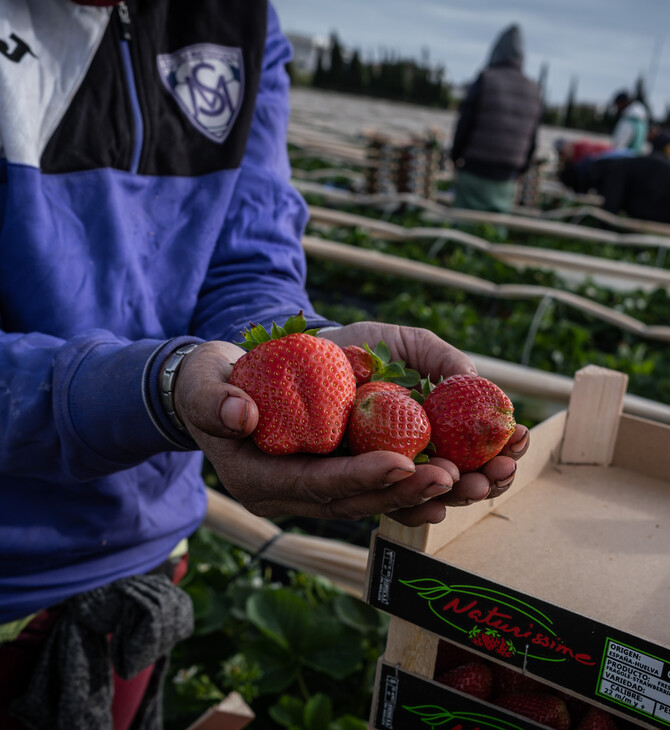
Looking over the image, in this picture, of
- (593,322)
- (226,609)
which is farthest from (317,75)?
(226,609)

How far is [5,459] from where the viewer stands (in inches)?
47.6

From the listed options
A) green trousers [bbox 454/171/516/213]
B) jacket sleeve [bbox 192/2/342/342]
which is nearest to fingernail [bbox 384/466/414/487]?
jacket sleeve [bbox 192/2/342/342]

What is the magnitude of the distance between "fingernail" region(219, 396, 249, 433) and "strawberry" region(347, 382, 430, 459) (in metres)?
0.19

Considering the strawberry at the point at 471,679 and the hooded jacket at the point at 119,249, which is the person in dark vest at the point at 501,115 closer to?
the hooded jacket at the point at 119,249

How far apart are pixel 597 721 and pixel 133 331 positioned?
1.00m

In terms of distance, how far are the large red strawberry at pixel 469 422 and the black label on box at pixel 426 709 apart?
0.33m

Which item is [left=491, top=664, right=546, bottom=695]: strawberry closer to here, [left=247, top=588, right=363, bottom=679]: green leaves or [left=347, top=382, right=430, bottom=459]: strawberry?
[left=347, top=382, right=430, bottom=459]: strawberry

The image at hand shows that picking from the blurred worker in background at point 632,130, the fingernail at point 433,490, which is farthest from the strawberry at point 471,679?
the blurred worker in background at point 632,130

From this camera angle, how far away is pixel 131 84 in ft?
4.82

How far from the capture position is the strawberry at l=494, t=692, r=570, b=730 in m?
1.16

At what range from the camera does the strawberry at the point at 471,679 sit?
3.97ft

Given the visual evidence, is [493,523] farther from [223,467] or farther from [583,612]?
[223,467]

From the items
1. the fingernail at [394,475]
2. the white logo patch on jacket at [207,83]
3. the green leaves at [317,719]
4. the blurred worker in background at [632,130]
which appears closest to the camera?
the fingernail at [394,475]

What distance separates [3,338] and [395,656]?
30.2 inches
